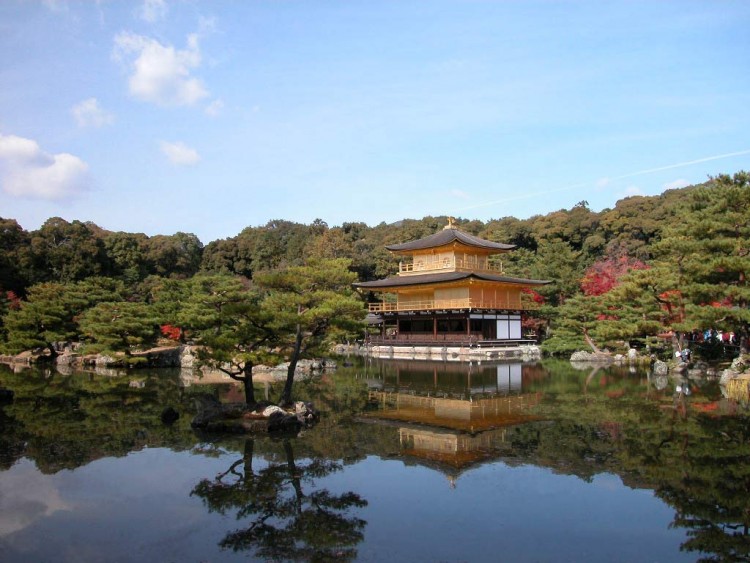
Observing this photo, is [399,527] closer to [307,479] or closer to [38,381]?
[307,479]

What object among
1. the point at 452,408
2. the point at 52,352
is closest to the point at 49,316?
the point at 52,352

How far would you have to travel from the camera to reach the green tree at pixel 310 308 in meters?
12.7

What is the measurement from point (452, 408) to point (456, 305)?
59.3 feet

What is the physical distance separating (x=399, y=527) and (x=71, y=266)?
43.5 m

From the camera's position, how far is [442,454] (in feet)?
33.0

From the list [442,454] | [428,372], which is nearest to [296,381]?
[428,372]

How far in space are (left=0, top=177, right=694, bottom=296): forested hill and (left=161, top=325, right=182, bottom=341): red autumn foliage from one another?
13941 mm

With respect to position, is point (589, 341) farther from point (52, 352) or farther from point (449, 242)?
point (52, 352)

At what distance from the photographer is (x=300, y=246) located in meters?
64.1

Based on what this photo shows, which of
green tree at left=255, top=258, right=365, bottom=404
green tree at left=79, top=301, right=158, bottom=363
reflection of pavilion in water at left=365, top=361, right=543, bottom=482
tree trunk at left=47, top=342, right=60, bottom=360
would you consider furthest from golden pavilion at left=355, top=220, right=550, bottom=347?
green tree at left=255, top=258, right=365, bottom=404

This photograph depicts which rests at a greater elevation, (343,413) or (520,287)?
(520,287)

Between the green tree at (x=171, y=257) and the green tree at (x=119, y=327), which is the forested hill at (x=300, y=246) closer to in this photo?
the green tree at (x=171, y=257)

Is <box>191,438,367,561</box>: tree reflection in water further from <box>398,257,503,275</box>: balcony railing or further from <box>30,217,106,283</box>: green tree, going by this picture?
<box>30,217,106,283</box>: green tree

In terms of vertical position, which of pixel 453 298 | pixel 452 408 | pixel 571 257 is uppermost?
pixel 571 257
